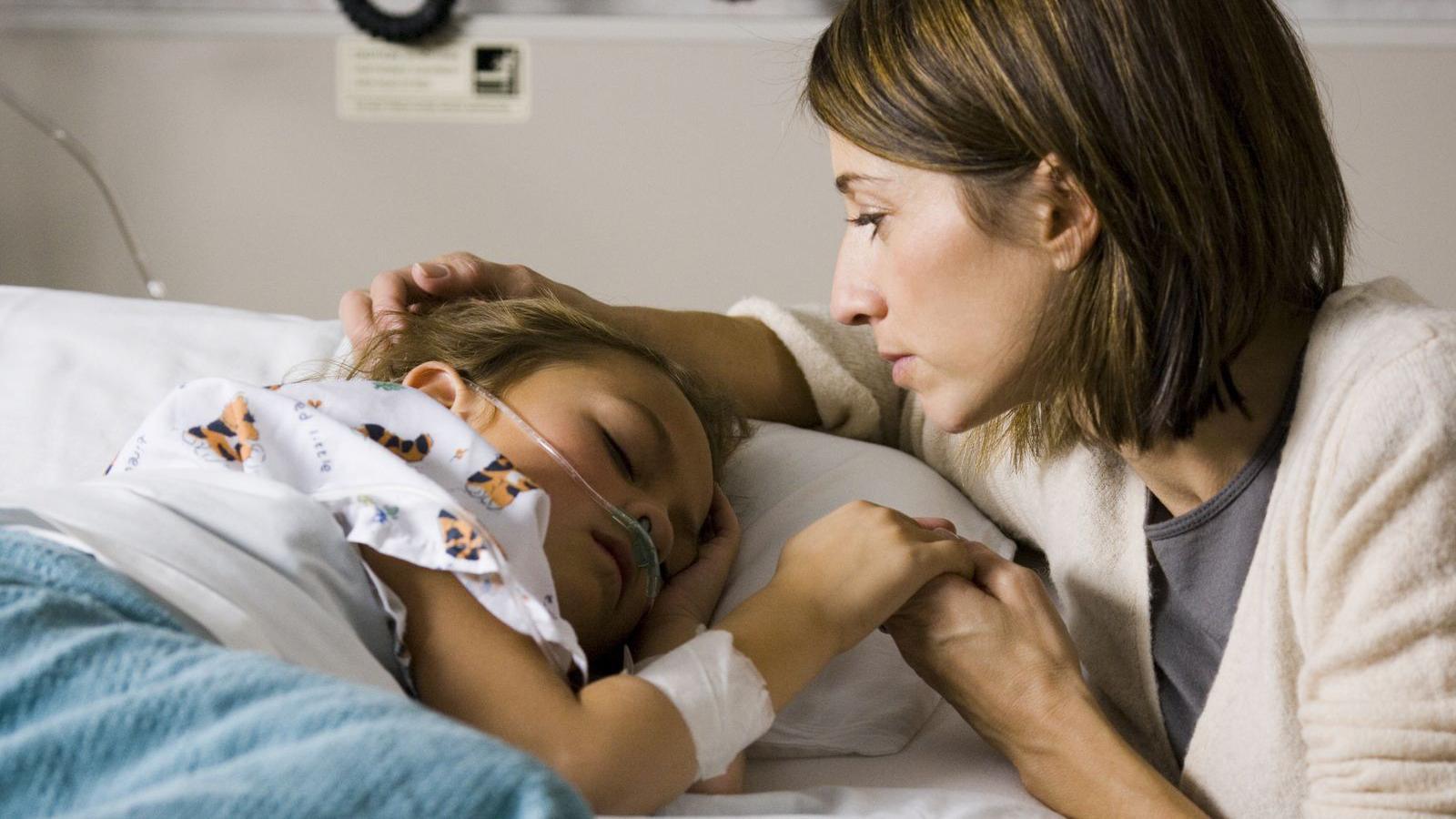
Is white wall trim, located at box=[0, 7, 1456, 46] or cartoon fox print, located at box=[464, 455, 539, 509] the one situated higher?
white wall trim, located at box=[0, 7, 1456, 46]

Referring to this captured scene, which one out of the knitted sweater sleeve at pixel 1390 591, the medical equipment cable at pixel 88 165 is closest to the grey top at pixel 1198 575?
the knitted sweater sleeve at pixel 1390 591

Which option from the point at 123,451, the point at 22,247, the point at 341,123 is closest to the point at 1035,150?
the point at 123,451

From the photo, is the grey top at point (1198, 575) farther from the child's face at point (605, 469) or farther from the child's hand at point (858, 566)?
the child's face at point (605, 469)

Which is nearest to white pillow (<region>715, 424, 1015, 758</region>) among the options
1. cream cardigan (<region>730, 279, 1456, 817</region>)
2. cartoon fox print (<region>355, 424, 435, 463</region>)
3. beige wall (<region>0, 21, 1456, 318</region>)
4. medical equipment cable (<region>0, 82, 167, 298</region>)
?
cream cardigan (<region>730, 279, 1456, 817</region>)

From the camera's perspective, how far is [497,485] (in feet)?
2.93

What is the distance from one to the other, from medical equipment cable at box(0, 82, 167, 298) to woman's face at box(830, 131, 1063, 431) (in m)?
1.46

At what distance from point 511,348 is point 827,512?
1.09ft

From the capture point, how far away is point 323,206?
217 centimetres

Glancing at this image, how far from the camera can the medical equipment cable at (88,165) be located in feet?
6.85

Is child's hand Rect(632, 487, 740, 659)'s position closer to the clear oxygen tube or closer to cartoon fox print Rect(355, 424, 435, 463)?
the clear oxygen tube

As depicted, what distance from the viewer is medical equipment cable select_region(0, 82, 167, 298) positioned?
209 cm

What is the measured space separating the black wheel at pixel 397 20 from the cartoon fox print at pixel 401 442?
49.7 inches

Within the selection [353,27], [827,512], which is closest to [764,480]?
[827,512]

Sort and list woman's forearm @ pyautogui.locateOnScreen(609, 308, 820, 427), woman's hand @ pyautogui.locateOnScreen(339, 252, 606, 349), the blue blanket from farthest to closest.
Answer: woman's forearm @ pyautogui.locateOnScreen(609, 308, 820, 427), woman's hand @ pyautogui.locateOnScreen(339, 252, 606, 349), the blue blanket
